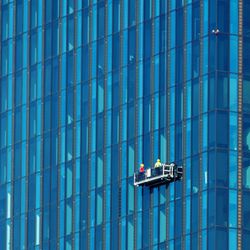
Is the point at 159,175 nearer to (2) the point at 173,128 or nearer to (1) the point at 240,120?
(2) the point at 173,128

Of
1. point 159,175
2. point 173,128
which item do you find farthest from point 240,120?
point 159,175

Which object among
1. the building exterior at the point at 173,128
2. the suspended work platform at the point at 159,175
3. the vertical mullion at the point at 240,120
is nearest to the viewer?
the vertical mullion at the point at 240,120

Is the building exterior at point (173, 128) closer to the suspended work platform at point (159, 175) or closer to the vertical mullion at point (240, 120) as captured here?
the vertical mullion at point (240, 120)

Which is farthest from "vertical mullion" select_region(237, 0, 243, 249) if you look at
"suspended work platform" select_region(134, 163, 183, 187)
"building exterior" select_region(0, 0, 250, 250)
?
"suspended work platform" select_region(134, 163, 183, 187)

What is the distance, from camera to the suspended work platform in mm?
188625

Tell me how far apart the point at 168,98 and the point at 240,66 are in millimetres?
6453

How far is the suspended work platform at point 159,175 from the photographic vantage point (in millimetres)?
188625

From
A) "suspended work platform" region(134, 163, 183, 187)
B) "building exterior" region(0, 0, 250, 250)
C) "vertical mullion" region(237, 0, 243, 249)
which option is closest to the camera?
"vertical mullion" region(237, 0, 243, 249)

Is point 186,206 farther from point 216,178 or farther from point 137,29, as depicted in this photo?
point 137,29

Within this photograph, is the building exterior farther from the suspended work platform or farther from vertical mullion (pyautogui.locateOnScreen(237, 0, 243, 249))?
the suspended work platform

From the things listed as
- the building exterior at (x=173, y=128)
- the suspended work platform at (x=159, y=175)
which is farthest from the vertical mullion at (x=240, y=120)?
the suspended work platform at (x=159, y=175)

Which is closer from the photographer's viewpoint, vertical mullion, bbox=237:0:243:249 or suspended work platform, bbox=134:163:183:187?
vertical mullion, bbox=237:0:243:249

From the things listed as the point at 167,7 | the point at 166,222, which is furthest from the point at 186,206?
the point at 167,7

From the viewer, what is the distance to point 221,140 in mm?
186625
